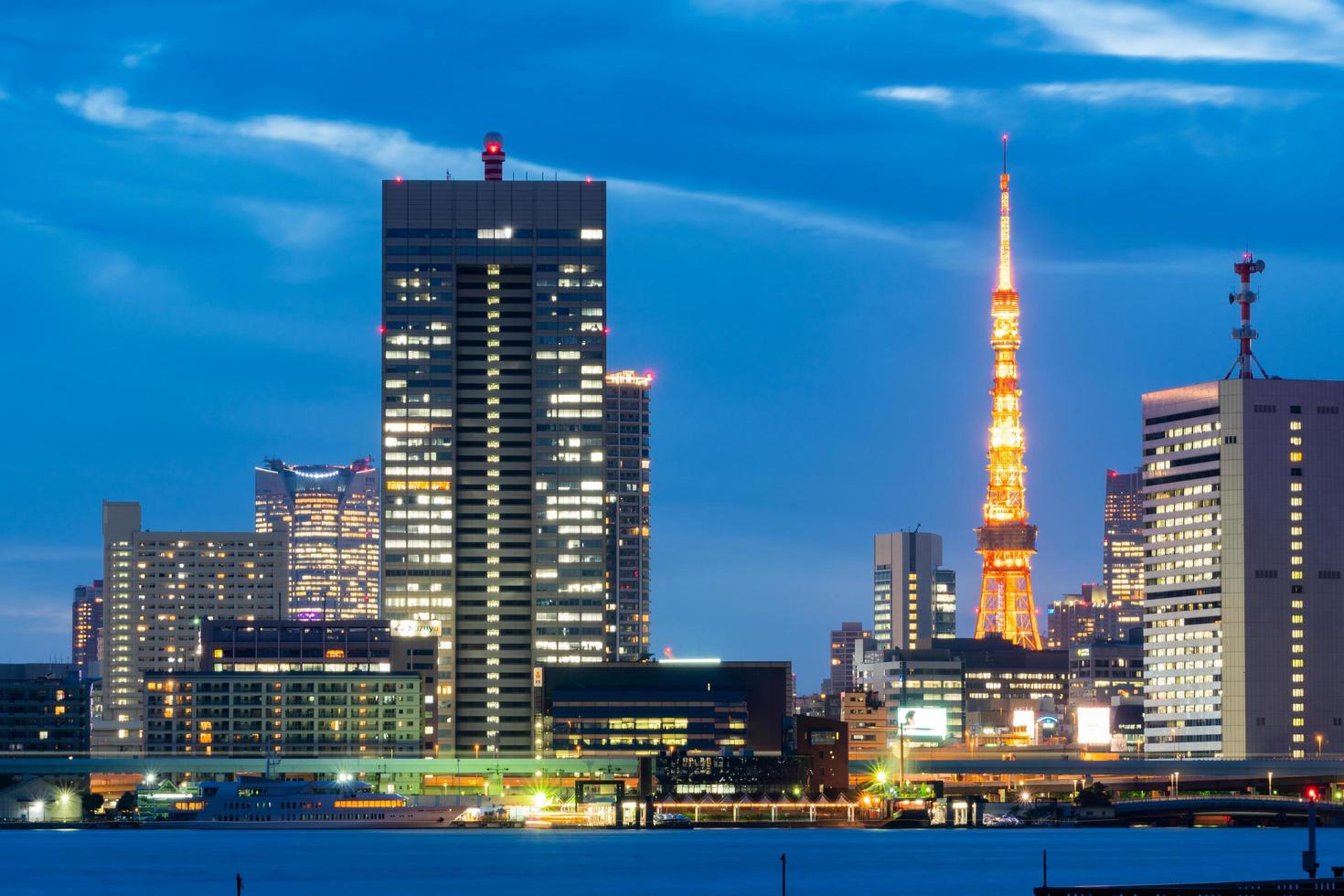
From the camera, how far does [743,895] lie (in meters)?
199

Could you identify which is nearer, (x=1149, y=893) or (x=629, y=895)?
(x=1149, y=893)

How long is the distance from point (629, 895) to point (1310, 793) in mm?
71910

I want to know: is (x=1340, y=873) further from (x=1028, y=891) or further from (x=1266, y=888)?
(x=1028, y=891)

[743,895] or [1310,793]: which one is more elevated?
[1310,793]

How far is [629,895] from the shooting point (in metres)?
198

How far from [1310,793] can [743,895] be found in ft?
228

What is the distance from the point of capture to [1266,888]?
463 ft

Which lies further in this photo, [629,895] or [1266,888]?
[629,895]

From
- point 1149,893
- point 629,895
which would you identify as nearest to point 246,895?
point 629,895

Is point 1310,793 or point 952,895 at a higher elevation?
point 1310,793

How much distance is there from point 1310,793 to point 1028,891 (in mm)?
63816

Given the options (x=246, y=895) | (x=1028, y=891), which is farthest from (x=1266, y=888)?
(x=246, y=895)

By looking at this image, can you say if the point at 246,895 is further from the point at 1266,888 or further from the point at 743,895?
the point at 1266,888

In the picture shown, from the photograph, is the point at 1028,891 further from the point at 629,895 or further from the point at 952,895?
the point at 629,895
